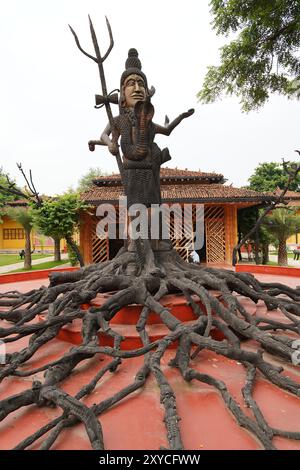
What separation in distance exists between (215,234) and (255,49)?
9.01 metres

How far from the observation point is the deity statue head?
13.7 feet

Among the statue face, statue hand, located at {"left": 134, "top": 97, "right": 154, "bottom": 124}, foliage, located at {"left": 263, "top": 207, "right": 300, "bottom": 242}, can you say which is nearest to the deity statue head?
the statue face

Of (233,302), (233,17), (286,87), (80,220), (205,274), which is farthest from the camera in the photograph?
(80,220)

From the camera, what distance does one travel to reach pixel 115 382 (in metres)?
2.58

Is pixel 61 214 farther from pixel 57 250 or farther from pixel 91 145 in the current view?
pixel 57 250

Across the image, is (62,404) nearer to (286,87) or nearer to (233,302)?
(233,302)

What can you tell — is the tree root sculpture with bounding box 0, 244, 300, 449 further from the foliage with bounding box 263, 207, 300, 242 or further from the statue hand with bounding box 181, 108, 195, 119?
the foliage with bounding box 263, 207, 300, 242

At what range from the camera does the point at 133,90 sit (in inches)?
164

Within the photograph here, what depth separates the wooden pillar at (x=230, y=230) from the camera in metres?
16.2

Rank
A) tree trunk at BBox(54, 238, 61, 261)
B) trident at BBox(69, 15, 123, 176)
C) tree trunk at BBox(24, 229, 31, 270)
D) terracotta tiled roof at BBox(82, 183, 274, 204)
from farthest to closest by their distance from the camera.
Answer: tree trunk at BBox(54, 238, 61, 261) → tree trunk at BBox(24, 229, 31, 270) → terracotta tiled roof at BBox(82, 183, 274, 204) → trident at BBox(69, 15, 123, 176)

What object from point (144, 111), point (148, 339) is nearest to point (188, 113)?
point (144, 111)

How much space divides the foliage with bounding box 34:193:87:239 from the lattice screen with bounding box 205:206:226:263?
6.89 m
